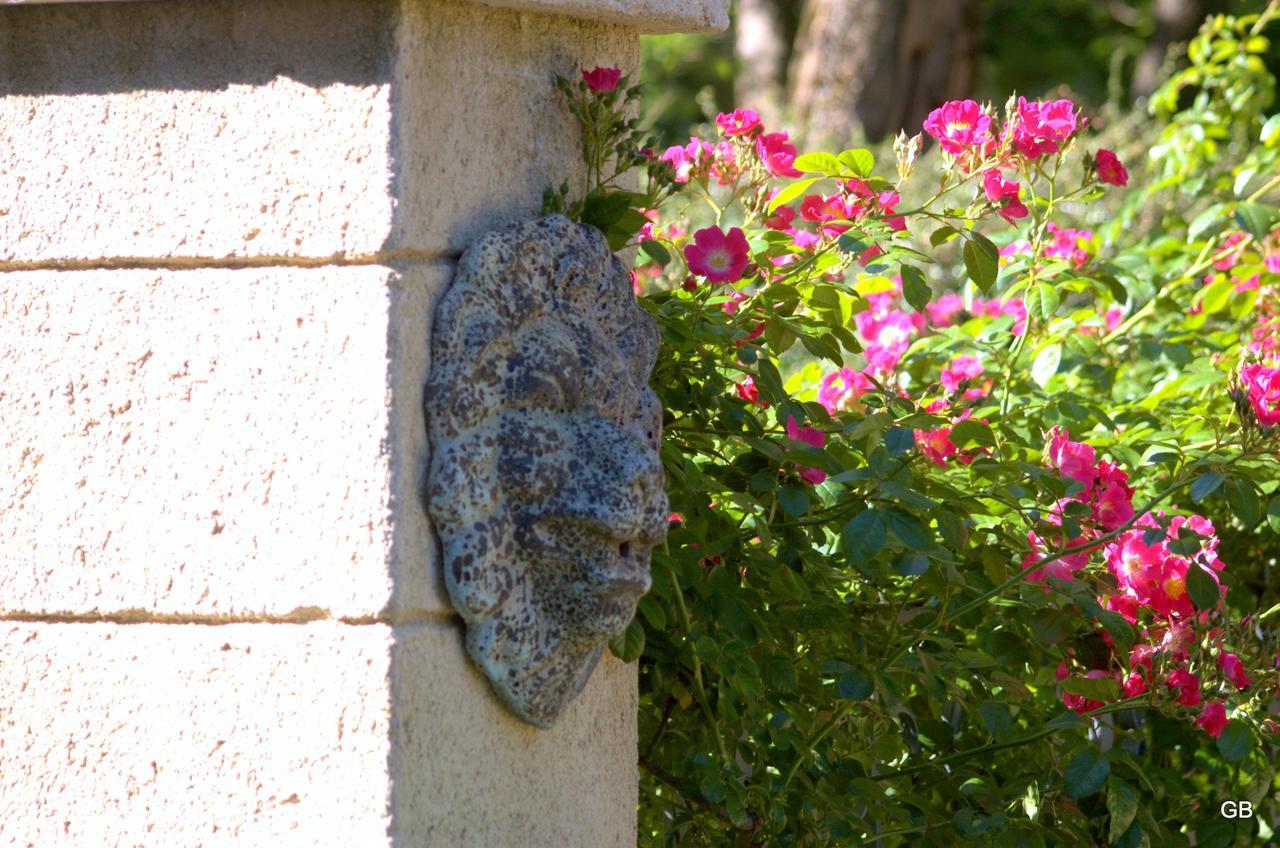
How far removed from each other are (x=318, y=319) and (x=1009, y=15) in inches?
796

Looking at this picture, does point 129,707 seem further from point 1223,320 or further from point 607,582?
point 1223,320

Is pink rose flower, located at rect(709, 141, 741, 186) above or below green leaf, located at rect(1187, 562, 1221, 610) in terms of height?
above

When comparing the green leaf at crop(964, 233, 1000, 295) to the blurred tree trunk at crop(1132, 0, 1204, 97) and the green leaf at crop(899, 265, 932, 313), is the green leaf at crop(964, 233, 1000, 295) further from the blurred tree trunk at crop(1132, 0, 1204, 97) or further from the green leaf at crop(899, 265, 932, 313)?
the blurred tree trunk at crop(1132, 0, 1204, 97)

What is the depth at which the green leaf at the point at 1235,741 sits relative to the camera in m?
2.09

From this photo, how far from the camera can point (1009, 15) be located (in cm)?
2025

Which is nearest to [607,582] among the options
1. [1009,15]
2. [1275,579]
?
[1275,579]

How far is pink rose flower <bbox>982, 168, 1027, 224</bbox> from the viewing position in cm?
221

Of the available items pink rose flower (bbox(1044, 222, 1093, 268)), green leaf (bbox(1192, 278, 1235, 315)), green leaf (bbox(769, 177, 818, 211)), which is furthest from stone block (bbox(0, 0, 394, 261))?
green leaf (bbox(1192, 278, 1235, 315))

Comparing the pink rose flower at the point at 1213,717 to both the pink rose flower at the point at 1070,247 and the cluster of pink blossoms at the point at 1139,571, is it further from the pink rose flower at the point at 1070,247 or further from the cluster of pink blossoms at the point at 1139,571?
the pink rose flower at the point at 1070,247

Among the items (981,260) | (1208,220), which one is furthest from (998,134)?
(1208,220)

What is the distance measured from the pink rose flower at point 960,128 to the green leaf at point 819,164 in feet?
0.48

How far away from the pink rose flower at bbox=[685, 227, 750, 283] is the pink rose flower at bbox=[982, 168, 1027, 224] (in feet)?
1.25

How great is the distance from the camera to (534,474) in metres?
1.54

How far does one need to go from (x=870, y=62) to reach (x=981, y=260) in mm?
7406
